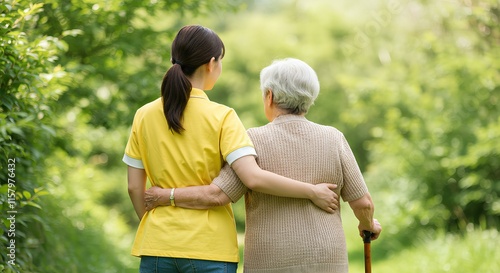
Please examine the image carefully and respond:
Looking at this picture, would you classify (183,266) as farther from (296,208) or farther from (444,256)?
(444,256)

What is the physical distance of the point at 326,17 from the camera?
22047 mm

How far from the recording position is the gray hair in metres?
3.38

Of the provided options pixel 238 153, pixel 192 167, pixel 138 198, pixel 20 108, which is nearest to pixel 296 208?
pixel 238 153

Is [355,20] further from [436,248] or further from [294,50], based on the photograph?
[436,248]

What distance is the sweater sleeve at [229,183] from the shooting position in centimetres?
323

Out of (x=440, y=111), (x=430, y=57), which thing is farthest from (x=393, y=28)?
(x=440, y=111)

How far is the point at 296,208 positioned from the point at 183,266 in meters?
0.53

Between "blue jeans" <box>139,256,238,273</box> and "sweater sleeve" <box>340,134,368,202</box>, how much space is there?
60 centimetres

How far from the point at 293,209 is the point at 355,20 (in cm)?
1675

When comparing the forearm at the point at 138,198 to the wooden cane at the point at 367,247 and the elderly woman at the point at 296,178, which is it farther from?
the wooden cane at the point at 367,247

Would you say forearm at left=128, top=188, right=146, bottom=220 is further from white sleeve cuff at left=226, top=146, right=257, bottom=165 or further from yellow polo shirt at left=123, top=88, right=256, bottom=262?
white sleeve cuff at left=226, top=146, right=257, bottom=165

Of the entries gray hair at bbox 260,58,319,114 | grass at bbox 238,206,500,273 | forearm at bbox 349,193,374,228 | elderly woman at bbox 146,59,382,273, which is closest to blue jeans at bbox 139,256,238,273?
elderly woman at bbox 146,59,382,273

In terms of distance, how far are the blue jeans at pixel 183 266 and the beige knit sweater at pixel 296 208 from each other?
0.20 m

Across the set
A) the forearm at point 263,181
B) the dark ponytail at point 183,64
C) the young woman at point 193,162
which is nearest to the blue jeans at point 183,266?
the young woman at point 193,162
